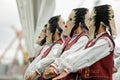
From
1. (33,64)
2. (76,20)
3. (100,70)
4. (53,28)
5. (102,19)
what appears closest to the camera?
(100,70)

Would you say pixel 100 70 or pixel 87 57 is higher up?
pixel 87 57

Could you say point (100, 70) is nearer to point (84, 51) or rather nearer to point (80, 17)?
point (84, 51)

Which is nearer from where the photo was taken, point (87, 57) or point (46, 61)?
point (87, 57)

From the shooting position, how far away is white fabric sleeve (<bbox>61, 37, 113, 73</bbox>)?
3170 millimetres

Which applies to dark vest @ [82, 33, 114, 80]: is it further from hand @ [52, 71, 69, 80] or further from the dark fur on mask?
the dark fur on mask

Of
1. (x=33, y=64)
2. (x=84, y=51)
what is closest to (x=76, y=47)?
(x=84, y=51)

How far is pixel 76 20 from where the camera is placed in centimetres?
367

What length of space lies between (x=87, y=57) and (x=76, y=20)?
571mm

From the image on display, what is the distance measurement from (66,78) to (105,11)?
648mm

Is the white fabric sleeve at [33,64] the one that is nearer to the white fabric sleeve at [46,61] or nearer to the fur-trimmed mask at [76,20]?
the white fabric sleeve at [46,61]

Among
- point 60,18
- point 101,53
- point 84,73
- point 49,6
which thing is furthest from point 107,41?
point 49,6

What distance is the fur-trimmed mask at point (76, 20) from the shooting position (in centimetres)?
364

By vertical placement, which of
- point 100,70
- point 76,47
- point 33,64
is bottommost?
point 33,64

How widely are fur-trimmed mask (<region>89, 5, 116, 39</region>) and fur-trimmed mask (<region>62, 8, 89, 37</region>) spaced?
17 centimetres
